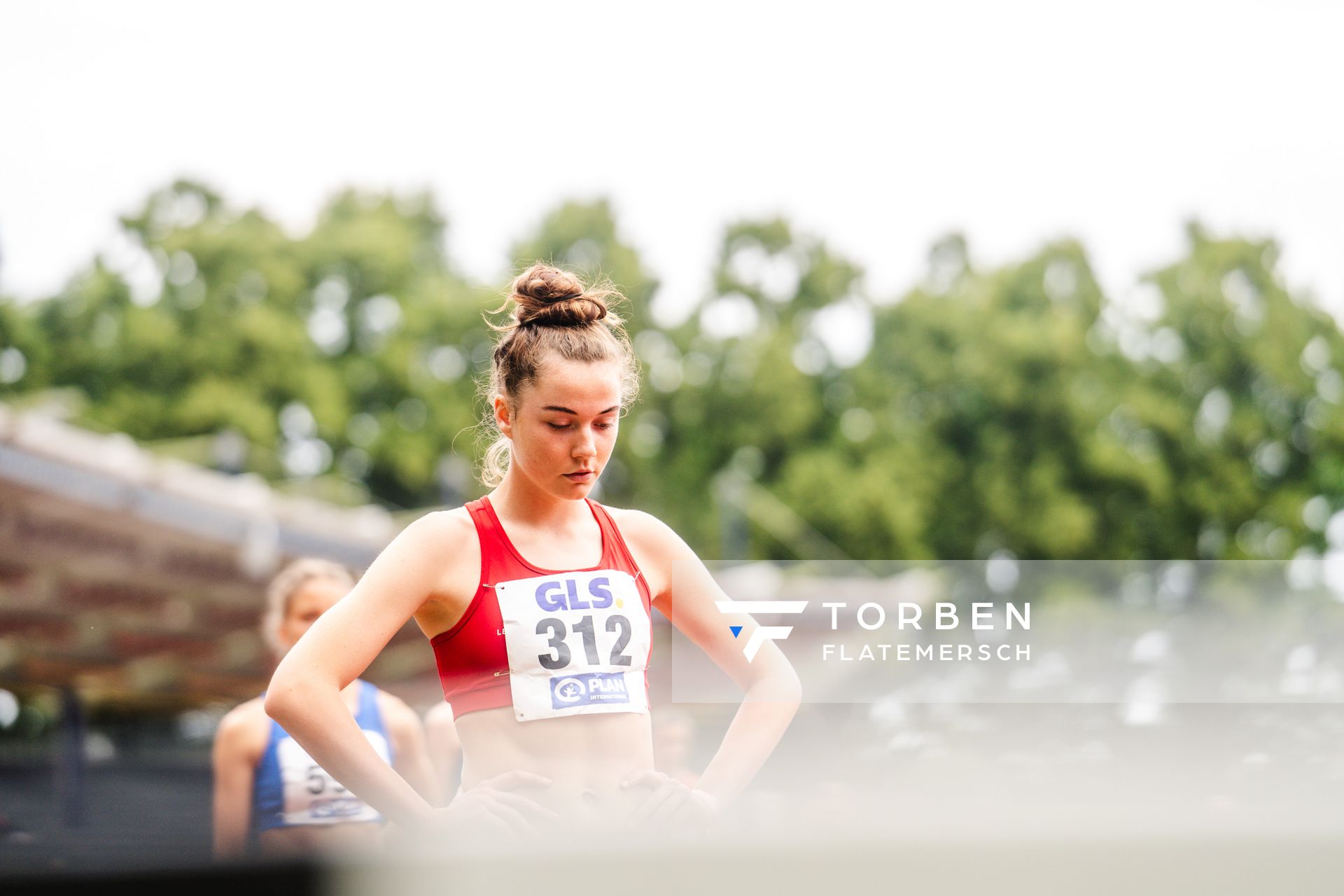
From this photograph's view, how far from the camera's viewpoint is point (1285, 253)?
21.3m

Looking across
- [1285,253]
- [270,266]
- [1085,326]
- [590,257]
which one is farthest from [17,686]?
[1285,253]

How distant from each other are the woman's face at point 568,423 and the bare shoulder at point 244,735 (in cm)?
217

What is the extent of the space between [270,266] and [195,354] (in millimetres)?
2071

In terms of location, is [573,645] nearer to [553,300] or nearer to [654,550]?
[654,550]

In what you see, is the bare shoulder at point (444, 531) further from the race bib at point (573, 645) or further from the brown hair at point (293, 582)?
the brown hair at point (293, 582)

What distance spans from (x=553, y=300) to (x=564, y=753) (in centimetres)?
69

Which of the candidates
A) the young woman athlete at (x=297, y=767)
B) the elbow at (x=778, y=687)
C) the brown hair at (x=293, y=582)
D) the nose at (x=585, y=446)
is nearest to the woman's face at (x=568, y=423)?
the nose at (x=585, y=446)

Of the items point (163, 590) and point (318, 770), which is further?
point (163, 590)

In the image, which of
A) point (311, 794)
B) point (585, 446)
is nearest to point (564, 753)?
point (585, 446)

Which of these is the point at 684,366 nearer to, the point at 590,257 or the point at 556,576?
the point at 590,257

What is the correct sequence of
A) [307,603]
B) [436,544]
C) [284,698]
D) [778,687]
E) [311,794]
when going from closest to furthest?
[284,698]
[436,544]
[778,687]
[311,794]
[307,603]

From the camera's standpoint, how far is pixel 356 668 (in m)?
1.81


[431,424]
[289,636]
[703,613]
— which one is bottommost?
[703,613]

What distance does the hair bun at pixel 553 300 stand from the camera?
6.89 ft
